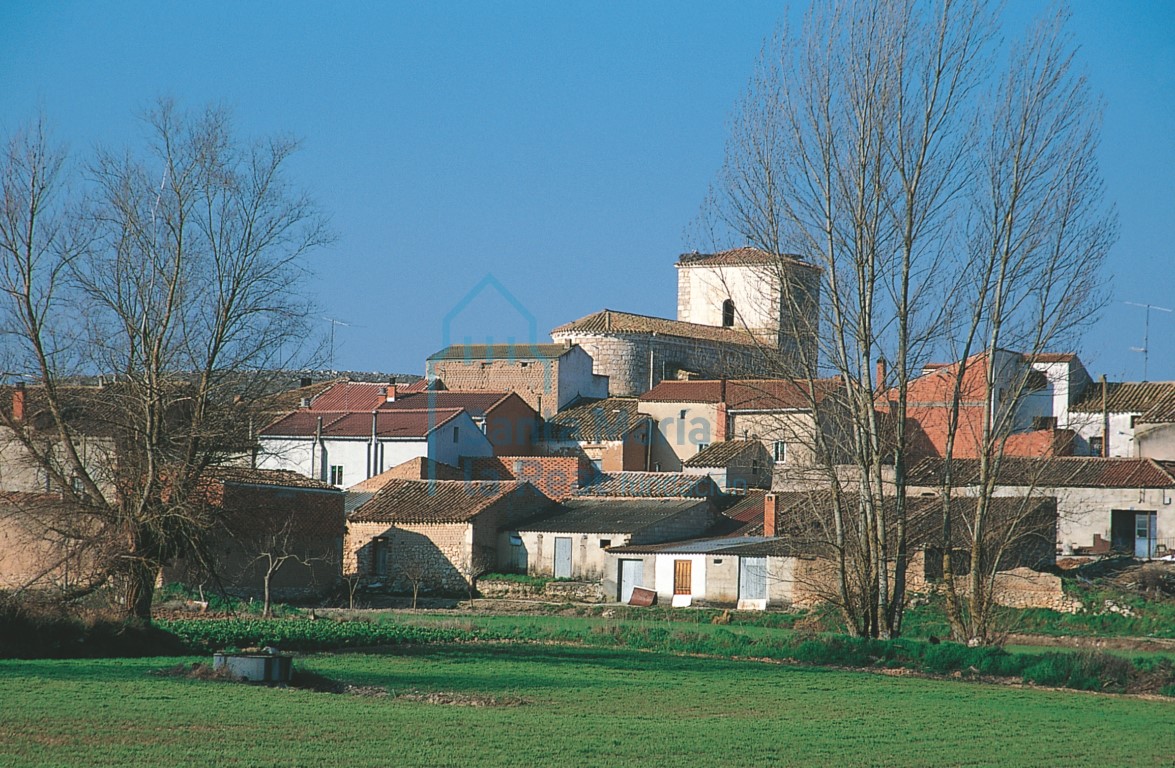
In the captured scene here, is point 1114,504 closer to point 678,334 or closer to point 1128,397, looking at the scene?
point 1128,397

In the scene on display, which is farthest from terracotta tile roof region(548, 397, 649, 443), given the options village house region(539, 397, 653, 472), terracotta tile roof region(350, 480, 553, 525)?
terracotta tile roof region(350, 480, 553, 525)

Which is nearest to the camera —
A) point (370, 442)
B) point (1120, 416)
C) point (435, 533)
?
point (435, 533)

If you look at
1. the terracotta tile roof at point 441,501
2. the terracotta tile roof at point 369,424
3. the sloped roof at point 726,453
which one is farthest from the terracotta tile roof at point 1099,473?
the terracotta tile roof at point 369,424

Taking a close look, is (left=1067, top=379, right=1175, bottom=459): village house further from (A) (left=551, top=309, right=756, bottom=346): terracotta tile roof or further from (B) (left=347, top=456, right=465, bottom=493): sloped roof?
(B) (left=347, top=456, right=465, bottom=493): sloped roof

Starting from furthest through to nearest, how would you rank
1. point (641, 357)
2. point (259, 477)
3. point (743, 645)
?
point (641, 357)
point (259, 477)
point (743, 645)

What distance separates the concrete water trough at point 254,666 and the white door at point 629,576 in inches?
878

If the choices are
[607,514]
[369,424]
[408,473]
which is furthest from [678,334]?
[607,514]

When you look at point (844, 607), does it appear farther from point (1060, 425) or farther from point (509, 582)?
point (1060, 425)

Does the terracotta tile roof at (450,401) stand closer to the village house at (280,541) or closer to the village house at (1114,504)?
the village house at (280,541)

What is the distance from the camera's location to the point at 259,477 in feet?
111

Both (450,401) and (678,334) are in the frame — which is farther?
(678,334)

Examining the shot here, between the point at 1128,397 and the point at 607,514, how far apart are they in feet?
79.4

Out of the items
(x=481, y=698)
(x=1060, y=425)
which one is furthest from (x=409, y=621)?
(x=1060, y=425)

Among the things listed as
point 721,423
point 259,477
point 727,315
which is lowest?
point 259,477
